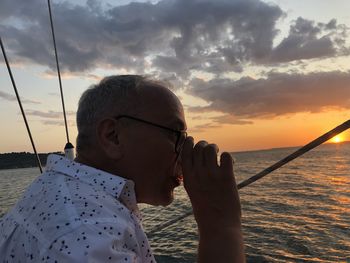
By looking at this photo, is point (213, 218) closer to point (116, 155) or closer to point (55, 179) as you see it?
point (116, 155)

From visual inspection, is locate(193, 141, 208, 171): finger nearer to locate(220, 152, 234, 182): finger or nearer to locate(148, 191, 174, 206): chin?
locate(220, 152, 234, 182): finger

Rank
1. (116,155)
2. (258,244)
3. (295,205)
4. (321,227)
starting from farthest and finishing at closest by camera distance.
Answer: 1. (295,205)
2. (321,227)
3. (258,244)
4. (116,155)

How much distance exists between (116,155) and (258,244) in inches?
423

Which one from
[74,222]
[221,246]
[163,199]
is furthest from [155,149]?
[74,222]

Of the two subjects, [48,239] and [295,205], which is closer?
[48,239]

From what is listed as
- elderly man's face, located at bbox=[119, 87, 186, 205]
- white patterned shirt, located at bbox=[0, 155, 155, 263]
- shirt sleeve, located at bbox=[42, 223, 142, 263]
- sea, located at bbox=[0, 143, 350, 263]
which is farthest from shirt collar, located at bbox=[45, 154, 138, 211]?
sea, located at bbox=[0, 143, 350, 263]

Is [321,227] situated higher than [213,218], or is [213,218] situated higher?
[213,218]

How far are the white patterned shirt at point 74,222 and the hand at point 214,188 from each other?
0.97 ft

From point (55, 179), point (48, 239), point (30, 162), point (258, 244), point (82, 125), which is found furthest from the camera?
point (30, 162)

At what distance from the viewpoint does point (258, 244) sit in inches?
466

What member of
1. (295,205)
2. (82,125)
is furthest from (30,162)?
(82,125)

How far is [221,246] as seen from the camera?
1.70 m

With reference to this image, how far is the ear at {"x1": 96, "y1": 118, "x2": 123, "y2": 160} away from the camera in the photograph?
1.97m

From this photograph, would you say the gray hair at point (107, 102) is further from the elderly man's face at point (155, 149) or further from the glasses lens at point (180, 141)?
the glasses lens at point (180, 141)
